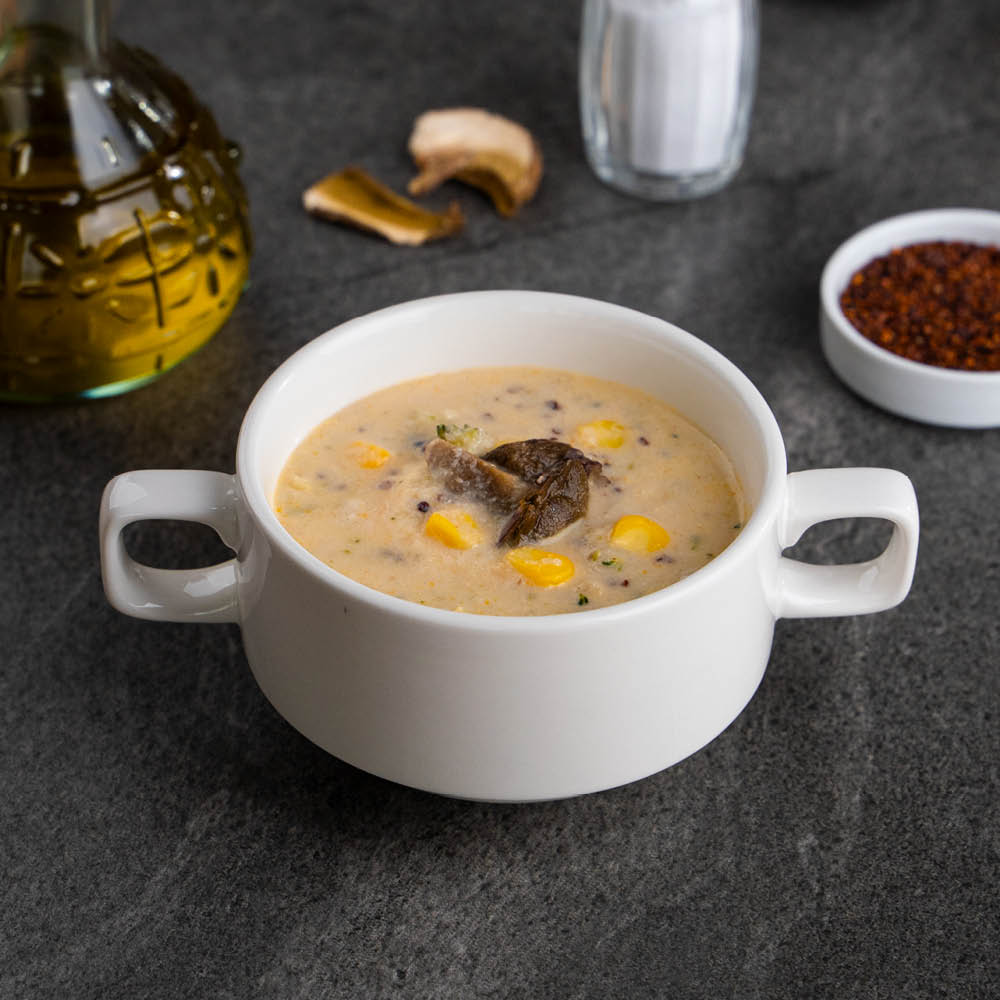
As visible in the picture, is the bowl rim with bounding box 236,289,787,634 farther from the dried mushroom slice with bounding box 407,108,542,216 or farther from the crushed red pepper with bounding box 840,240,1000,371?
the dried mushroom slice with bounding box 407,108,542,216

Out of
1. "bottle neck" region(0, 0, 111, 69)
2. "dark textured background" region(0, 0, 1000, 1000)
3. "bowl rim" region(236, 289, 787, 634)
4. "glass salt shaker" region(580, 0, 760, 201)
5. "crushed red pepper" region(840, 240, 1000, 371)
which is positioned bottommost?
"dark textured background" region(0, 0, 1000, 1000)

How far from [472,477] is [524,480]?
47 millimetres

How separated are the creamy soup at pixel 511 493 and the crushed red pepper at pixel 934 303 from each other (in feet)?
1.56

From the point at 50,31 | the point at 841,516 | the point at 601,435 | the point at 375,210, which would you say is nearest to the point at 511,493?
the point at 601,435

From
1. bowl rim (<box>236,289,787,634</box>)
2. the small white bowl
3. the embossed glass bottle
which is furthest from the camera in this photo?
the small white bowl

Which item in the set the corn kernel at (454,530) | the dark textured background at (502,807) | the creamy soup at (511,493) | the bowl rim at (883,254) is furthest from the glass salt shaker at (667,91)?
the corn kernel at (454,530)

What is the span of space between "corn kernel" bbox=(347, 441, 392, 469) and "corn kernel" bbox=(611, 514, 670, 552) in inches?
8.3

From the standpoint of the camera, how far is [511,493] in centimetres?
112

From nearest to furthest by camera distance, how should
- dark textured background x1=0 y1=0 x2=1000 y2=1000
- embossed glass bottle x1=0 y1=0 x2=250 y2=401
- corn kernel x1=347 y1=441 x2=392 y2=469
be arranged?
dark textured background x1=0 y1=0 x2=1000 y2=1000, corn kernel x1=347 y1=441 x2=392 y2=469, embossed glass bottle x1=0 y1=0 x2=250 y2=401

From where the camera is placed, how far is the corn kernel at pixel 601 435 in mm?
1216

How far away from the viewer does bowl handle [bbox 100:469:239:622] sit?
109 centimetres

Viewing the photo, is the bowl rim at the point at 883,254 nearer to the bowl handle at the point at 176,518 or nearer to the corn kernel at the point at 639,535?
the corn kernel at the point at 639,535

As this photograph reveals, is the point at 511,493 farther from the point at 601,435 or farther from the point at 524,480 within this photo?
the point at 601,435

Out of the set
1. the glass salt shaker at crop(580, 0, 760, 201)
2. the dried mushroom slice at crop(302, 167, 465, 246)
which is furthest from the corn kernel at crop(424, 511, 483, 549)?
the glass salt shaker at crop(580, 0, 760, 201)
